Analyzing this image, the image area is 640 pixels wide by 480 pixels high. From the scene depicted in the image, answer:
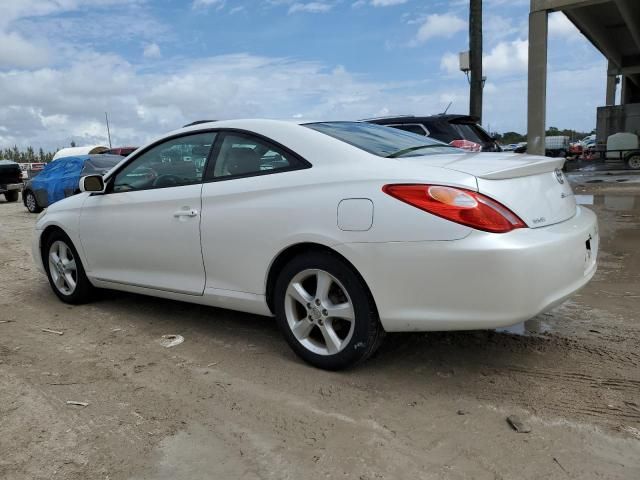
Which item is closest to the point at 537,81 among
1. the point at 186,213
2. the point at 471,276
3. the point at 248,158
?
the point at 248,158

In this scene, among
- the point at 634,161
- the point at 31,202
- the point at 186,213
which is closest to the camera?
the point at 186,213

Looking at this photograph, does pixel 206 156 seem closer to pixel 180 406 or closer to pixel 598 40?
pixel 180 406

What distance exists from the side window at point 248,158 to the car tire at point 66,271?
1917mm

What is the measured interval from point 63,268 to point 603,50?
28145mm

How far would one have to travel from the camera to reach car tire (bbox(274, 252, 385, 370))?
10.1ft

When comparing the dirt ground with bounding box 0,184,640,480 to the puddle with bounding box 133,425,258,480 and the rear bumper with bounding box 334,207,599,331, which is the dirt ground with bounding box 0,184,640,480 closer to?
the puddle with bounding box 133,425,258,480

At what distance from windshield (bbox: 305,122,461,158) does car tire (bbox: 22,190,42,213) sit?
12.3 meters

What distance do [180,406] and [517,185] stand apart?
2090 mm

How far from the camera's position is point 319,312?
3.25 metres

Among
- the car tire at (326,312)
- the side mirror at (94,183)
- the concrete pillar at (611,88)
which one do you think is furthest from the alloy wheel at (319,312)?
the concrete pillar at (611,88)

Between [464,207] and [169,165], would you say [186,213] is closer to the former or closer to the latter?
[169,165]

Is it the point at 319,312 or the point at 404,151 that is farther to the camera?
the point at 404,151

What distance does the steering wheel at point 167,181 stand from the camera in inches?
159

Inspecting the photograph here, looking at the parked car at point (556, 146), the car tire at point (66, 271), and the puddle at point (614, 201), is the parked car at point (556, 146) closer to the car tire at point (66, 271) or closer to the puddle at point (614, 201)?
the puddle at point (614, 201)
